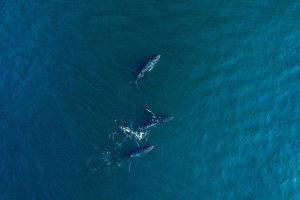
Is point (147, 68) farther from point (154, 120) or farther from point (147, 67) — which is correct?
point (154, 120)

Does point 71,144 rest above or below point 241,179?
above

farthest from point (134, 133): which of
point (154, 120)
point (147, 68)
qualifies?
point (147, 68)

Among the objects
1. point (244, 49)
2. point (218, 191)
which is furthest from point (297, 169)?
point (244, 49)

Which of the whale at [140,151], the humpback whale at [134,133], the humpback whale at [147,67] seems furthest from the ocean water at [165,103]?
the humpback whale at [134,133]

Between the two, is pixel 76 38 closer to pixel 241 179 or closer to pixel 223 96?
pixel 223 96

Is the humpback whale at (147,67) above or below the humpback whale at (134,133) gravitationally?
above

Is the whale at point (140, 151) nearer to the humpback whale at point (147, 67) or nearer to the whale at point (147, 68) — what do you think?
the whale at point (147, 68)

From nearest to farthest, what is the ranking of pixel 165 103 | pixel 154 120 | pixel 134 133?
1. pixel 154 120
2. pixel 134 133
3. pixel 165 103
